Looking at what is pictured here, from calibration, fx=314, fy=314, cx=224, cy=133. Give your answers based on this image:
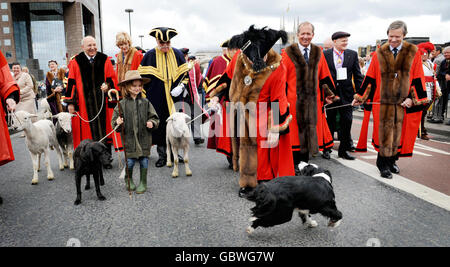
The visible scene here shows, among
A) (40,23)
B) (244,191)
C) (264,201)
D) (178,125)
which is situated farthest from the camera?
(40,23)

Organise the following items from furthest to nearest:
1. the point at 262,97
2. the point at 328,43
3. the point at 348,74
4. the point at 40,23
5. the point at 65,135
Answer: the point at 40,23 → the point at 328,43 → the point at 348,74 → the point at 65,135 → the point at 262,97

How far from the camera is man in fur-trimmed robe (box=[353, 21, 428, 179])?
478 centimetres

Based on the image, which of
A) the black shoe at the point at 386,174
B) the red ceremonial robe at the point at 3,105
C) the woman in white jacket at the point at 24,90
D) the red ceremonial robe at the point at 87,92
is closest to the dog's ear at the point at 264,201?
the black shoe at the point at 386,174

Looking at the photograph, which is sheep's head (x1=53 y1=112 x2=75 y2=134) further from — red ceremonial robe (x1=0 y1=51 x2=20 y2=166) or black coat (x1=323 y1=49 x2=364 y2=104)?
black coat (x1=323 y1=49 x2=364 y2=104)

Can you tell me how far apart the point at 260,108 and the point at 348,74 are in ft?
11.4

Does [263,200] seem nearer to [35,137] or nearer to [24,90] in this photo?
[35,137]

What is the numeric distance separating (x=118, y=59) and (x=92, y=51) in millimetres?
1029

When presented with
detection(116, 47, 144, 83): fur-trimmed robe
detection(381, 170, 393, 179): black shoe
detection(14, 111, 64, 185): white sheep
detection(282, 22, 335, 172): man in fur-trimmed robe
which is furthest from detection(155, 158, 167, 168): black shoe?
detection(381, 170, 393, 179): black shoe

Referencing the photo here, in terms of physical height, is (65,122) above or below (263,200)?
above

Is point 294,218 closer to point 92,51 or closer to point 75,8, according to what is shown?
point 92,51

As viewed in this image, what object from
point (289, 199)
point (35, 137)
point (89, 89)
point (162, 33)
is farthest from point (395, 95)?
point (35, 137)

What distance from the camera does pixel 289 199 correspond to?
2.91 meters

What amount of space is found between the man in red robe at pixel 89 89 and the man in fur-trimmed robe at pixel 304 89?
3.32 meters

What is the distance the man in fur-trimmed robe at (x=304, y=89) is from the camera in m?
5.10
